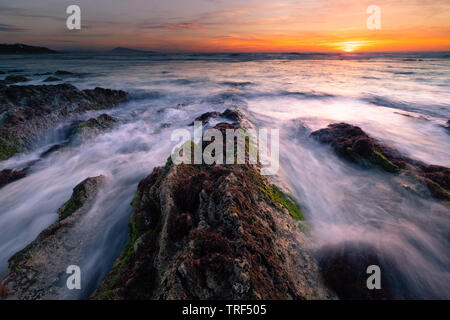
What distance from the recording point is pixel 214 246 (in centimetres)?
326

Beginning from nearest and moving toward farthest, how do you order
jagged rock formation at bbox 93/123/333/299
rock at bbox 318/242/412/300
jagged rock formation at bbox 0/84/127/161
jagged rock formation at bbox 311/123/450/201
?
jagged rock formation at bbox 93/123/333/299, rock at bbox 318/242/412/300, jagged rock formation at bbox 311/123/450/201, jagged rock formation at bbox 0/84/127/161

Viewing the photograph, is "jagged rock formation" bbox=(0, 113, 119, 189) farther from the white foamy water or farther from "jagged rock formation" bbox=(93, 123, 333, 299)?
"jagged rock formation" bbox=(93, 123, 333, 299)

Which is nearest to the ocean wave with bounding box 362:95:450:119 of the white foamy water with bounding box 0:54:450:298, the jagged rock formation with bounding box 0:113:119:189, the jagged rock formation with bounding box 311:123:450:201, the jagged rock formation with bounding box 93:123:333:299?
the white foamy water with bounding box 0:54:450:298

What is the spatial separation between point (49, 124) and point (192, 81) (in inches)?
1123

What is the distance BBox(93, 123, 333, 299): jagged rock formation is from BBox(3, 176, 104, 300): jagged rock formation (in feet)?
5.31

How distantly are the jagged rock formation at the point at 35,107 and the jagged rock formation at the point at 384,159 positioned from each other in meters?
16.8

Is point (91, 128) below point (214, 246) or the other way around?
the other way around

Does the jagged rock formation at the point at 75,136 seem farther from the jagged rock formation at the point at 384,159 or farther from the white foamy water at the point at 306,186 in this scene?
the jagged rock formation at the point at 384,159

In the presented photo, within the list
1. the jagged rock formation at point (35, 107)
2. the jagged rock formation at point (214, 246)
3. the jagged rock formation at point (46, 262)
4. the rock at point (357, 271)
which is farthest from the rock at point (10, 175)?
the rock at point (357, 271)

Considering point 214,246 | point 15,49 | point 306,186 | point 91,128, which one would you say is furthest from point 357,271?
point 15,49

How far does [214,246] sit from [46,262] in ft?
14.5

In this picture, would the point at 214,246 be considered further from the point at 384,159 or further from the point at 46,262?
the point at 384,159

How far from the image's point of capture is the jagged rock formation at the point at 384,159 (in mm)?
6863

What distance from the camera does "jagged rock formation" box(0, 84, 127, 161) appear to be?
36.3 ft
